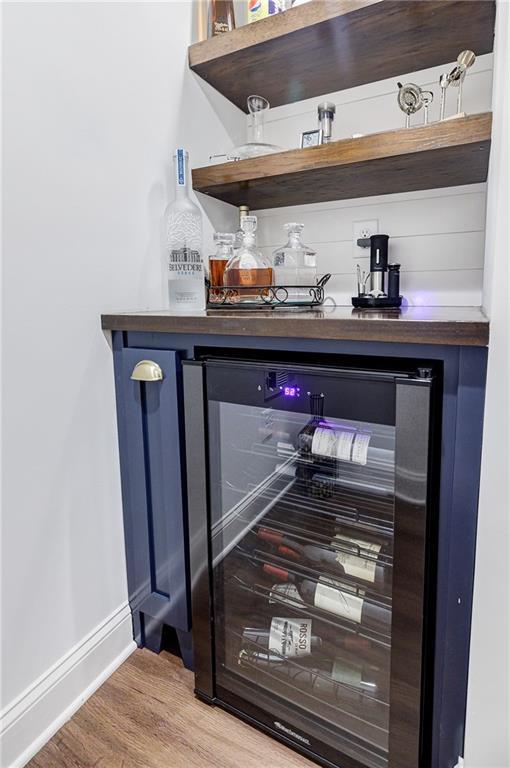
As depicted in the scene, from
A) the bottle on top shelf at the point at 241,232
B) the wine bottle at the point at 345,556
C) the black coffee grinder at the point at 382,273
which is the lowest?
the wine bottle at the point at 345,556

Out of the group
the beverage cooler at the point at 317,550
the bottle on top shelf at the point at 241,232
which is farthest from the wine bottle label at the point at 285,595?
the bottle on top shelf at the point at 241,232

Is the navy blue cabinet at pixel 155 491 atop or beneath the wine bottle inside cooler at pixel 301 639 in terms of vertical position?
atop

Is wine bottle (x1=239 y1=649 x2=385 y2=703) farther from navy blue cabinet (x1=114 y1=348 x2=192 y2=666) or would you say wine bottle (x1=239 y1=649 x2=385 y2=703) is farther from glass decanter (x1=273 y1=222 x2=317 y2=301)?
glass decanter (x1=273 y1=222 x2=317 y2=301)

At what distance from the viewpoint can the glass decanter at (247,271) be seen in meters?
1.24

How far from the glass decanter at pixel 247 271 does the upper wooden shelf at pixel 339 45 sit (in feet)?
1.67

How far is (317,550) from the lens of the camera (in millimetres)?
982

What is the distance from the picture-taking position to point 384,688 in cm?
89

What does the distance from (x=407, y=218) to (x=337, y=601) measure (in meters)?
1.15

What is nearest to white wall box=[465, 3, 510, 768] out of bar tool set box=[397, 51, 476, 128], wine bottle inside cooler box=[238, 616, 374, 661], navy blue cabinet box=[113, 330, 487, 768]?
navy blue cabinet box=[113, 330, 487, 768]

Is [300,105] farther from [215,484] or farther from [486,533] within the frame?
[486,533]

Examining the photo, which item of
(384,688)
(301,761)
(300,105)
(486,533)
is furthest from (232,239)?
(301,761)

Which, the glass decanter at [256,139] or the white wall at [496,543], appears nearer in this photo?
the white wall at [496,543]

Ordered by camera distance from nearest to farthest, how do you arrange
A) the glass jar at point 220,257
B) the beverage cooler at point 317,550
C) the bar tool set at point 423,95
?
the beverage cooler at point 317,550 < the bar tool set at point 423,95 < the glass jar at point 220,257

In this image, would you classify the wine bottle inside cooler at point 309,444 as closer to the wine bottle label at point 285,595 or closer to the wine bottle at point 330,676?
the wine bottle label at point 285,595
